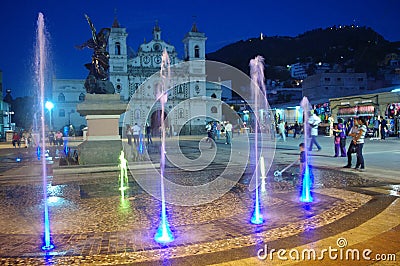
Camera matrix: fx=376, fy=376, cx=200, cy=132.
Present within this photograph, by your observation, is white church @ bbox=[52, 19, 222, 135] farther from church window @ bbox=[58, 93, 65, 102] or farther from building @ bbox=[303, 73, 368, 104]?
building @ bbox=[303, 73, 368, 104]

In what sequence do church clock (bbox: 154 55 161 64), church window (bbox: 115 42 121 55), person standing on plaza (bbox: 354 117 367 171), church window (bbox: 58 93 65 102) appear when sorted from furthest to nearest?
church clock (bbox: 154 55 161 64) < church window (bbox: 58 93 65 102) < church window (bbox: 115 42 121 55) < person standing on plaza (bbox: 354 117 367 171)

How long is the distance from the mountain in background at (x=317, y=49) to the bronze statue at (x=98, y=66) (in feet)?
338

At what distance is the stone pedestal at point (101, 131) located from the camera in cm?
1225

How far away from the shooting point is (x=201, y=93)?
69.4 meters

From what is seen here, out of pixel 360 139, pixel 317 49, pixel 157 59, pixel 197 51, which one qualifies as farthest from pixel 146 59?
pixel 317 49

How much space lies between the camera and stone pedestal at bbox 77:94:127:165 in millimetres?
12250

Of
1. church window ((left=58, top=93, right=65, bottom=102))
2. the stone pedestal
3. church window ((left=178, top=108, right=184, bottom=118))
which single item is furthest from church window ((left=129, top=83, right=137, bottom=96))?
the stone pedestal

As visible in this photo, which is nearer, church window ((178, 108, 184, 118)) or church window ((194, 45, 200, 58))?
church window ((178, 108, 184, 118))

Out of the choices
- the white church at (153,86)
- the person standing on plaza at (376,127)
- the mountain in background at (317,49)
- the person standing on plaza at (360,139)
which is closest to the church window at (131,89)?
the white church at (153,86)

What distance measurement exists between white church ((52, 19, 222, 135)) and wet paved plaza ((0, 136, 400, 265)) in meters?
56.7

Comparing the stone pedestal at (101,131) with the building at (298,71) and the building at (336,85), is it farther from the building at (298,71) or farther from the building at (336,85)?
the building at (298,71)

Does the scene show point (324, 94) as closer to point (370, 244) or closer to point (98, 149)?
point (98, 149)

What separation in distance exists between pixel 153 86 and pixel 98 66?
5615cm

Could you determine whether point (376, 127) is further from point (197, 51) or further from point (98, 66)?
point (197, 51)
